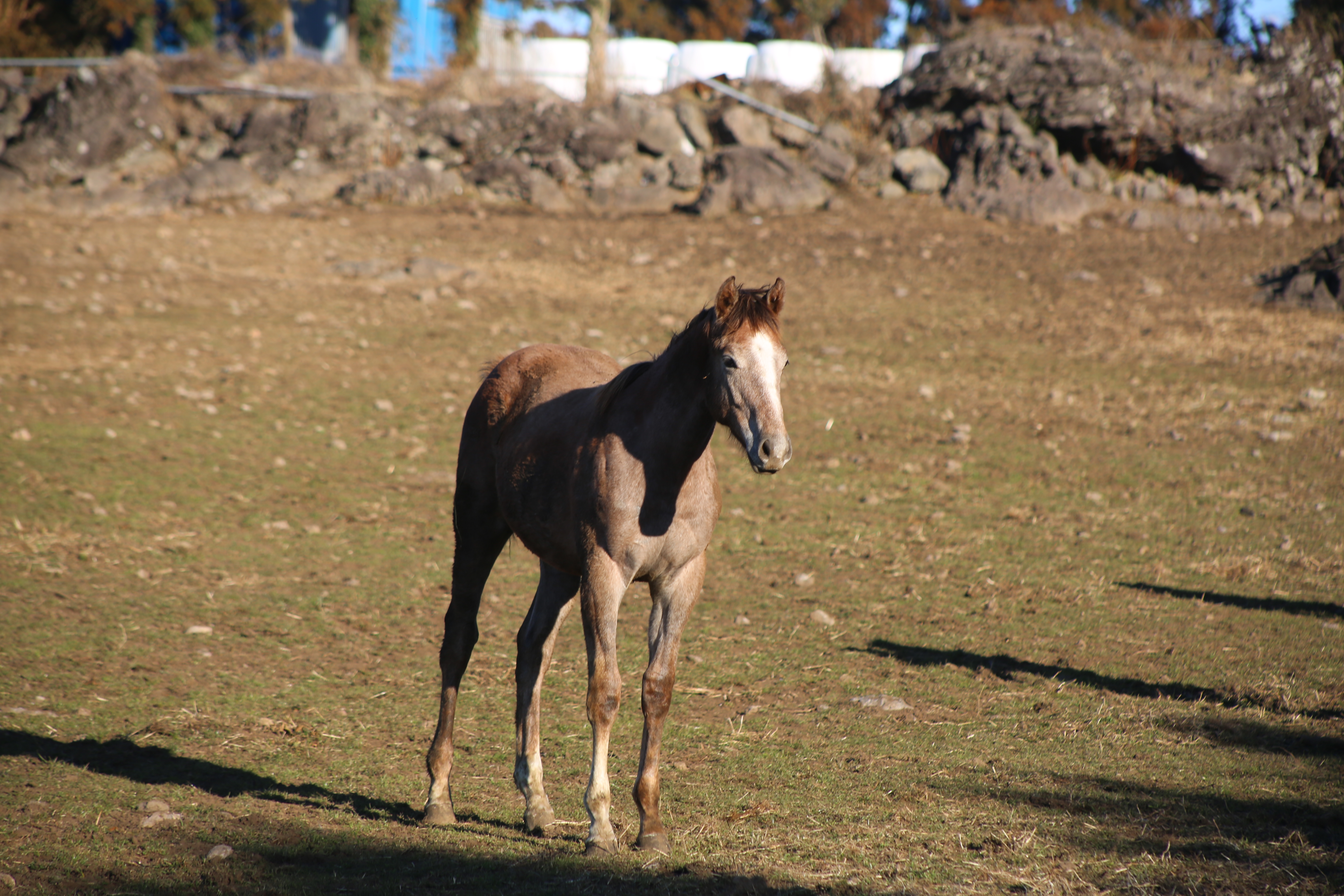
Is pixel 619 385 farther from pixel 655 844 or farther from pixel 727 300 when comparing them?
pixel 655 844

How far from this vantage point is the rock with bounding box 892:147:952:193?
75.3ft

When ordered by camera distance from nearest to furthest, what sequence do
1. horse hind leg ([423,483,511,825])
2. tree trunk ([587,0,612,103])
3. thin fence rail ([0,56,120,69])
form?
horse hind leg ([423,483,511,825]) < thin fence rail ([0,56,120,69]) < tree trunk ([587,0,612,103])

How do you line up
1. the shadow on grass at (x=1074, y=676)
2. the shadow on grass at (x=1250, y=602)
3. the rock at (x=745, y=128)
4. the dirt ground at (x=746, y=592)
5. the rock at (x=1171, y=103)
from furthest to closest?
the rock at (x=745, y=128), the rock at (x=1171, y=103), the shadow on grass at (x=1250, y=602), the shadow on grass at (x=1074, y=676), the dirt ground at (x=746, y=592)

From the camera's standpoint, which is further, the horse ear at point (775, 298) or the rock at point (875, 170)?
the rock at point (875, 170)

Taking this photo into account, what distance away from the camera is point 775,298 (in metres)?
4.59

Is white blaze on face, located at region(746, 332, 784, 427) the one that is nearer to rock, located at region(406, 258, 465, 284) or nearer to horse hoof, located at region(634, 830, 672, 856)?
horse hoof, located at region(634, 830, 672, 856)

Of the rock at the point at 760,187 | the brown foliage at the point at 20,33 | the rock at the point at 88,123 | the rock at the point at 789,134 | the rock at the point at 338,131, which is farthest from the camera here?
→ the brown foliage at the point at 20,33

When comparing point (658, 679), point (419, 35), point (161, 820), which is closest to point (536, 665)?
point (658, 679)

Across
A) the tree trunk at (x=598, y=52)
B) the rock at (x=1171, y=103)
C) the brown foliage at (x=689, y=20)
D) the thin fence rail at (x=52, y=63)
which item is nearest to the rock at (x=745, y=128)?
the rock at (x=1171, y=103)

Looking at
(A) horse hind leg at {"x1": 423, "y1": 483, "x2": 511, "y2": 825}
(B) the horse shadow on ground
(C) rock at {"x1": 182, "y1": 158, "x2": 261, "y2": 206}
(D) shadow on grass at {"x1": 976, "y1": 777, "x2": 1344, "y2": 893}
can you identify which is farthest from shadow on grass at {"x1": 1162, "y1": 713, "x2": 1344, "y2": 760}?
(C) rock at {"x1": 182, "y1": 158, "x2": 261, "y2": 206}

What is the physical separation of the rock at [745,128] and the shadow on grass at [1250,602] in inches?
692

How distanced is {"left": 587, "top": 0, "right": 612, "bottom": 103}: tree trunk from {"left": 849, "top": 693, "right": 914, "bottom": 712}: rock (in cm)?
2256

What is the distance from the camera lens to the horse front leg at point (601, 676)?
4586 mm

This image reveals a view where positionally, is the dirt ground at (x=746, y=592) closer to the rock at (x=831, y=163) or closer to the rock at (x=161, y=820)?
the rock at (x=161, y=820)
